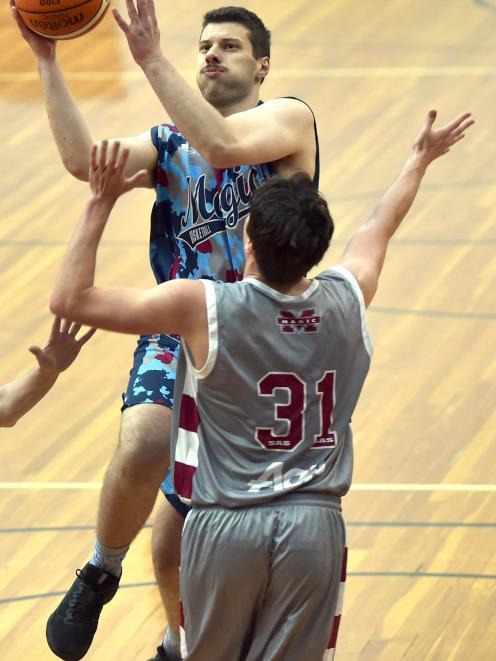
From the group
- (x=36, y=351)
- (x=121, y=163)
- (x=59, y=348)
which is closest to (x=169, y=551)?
(x=59, y=348)

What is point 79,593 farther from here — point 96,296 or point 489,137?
point 489,137

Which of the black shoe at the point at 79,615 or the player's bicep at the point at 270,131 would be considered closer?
the player's bicep at the point at 270,131

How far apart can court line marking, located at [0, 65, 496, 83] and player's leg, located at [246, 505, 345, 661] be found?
7370 millimetres

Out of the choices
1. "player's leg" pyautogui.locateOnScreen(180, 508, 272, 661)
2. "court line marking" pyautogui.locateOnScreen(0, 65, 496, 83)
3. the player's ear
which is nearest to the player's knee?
"player's leg" pyautogui.locateOnScreen(180, 508, 272, 661)

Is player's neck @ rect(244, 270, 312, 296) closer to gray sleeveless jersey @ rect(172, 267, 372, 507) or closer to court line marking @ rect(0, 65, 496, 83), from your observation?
gray sleeveless jersey @ rect(172, 267, 372, 507)

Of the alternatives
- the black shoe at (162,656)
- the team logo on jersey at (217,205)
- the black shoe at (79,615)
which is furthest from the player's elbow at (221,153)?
the black shoe at (162,656)

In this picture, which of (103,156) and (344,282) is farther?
(344,282)

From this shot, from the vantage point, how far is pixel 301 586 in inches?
154

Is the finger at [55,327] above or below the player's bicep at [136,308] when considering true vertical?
below

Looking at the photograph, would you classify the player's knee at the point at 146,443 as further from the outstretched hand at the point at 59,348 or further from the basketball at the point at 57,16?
the basketball at the point at 57,16

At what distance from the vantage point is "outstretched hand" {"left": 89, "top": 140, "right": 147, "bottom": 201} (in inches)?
148

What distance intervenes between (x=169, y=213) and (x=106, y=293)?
1153 mm

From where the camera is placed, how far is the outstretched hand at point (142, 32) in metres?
4.19

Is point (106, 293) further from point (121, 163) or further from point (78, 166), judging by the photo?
point (78, 166)
